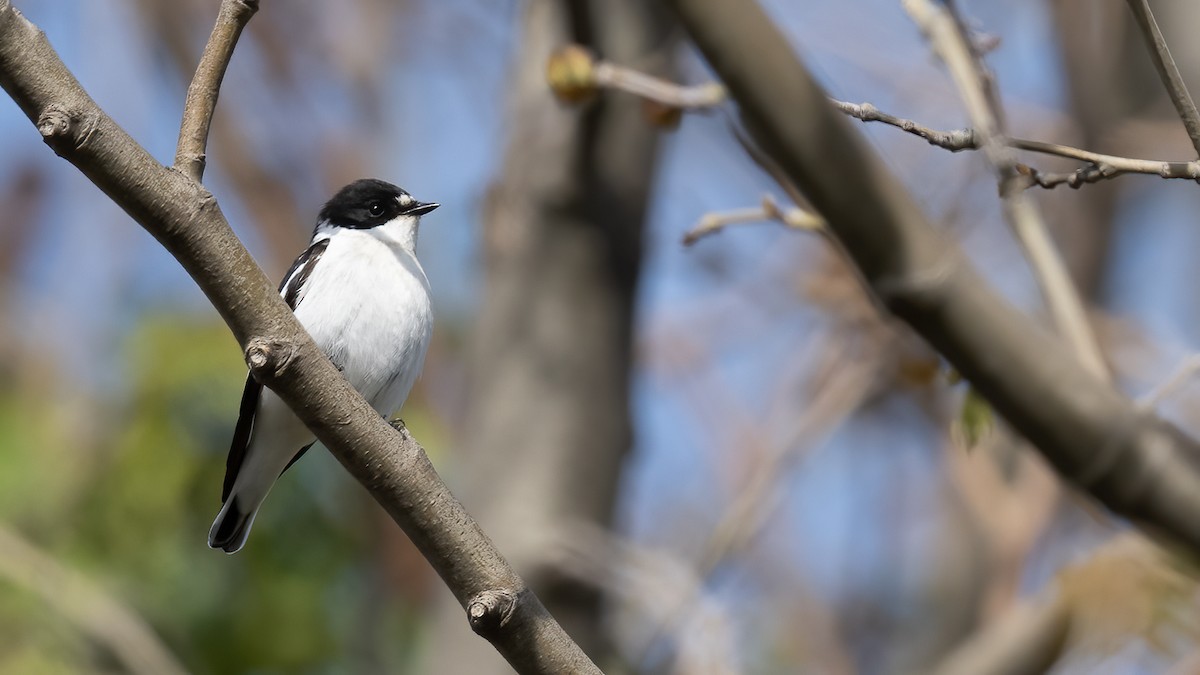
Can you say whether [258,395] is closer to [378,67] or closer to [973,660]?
[973,660]

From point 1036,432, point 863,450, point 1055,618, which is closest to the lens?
point 1036,432

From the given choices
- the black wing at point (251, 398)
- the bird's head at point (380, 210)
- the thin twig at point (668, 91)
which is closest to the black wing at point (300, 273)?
the black wing at point (251, 398)

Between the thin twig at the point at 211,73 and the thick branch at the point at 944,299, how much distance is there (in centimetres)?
113

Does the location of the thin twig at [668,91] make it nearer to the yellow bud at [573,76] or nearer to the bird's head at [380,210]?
the yellow bud at [573,76]

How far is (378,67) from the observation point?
1066 centimetres

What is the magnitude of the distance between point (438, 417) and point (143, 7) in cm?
416

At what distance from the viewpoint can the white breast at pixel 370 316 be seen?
385 cm

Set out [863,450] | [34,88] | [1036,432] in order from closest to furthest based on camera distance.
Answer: [34,88] < [1036,432] < [863,450]

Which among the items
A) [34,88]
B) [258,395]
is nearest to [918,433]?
[258,395]

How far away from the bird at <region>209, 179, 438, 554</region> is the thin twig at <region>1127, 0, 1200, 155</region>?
2624 millimetres

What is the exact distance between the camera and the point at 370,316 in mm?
3838

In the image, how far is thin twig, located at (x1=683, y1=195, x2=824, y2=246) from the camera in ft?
10.2

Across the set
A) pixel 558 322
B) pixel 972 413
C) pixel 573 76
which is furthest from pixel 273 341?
pixel 558 322

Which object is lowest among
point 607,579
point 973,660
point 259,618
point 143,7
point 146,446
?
point 973,660
